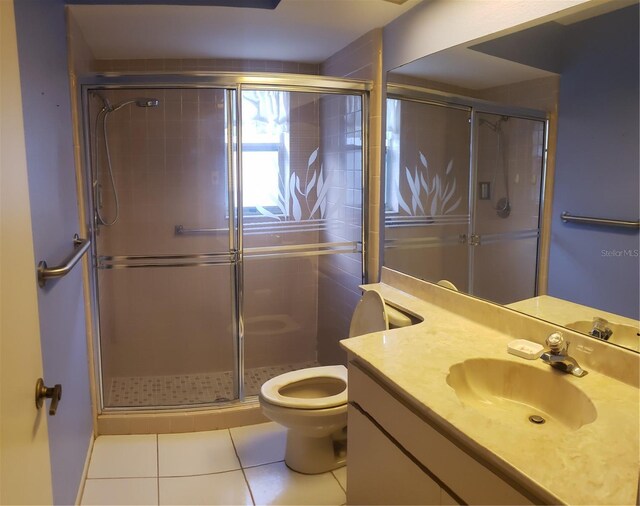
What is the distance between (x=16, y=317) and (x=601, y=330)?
1.60 m

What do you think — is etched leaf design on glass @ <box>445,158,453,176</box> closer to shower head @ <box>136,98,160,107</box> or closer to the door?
the door

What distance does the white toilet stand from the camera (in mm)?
2133

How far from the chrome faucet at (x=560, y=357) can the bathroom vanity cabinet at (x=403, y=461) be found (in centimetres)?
45

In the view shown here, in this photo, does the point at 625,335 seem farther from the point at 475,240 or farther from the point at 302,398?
the point at 302,398

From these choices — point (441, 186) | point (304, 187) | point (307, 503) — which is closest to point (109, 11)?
point (304, 187)

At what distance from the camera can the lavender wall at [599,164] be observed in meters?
1.34

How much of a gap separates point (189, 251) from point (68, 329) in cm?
126

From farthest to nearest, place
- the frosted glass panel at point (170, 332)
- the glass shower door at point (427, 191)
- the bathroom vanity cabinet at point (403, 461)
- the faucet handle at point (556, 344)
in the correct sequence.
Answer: the frosted glass panel at point (170, 332) → the glass shower door at point (427, 191) → the faucet handle at point (556, 344) → the bathroom vanity cabinet at point (403, 461)

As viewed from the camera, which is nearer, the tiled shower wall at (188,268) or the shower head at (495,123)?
the shower head at (495,123)

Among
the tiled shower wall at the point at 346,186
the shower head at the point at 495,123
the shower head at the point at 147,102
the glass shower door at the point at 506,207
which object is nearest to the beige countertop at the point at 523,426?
the glass shower door at the point at 506,207

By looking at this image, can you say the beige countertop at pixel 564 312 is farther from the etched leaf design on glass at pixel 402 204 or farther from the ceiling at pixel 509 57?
the etched leaf design on glass at pixel 402 204

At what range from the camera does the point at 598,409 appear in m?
1.22

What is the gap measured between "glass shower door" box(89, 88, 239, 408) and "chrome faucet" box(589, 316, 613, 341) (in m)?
1.88

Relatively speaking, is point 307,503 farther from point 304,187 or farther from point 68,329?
point 304,187
